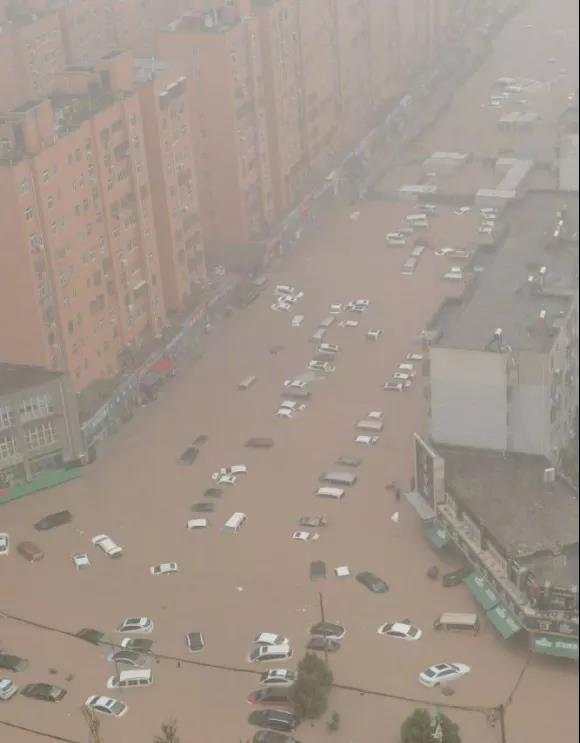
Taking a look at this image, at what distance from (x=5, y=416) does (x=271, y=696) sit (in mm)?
5092

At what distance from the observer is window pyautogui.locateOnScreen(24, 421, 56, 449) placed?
45.7 ft

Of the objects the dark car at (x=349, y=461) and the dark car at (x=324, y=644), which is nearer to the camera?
the dark car at (x=324, y=644)

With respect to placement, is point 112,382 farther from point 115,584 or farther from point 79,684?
point 79,684

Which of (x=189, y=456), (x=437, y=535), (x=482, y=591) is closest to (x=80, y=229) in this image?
(x=189, y=456)

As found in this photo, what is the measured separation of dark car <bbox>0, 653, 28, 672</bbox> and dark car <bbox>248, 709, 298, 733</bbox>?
88.5 inches

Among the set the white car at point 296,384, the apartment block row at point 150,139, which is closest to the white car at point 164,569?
the apartment block row at point 150,139

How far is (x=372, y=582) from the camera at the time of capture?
1159 cm

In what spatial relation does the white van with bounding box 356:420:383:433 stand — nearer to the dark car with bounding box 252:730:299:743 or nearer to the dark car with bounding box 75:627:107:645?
the dark car with bounding box 75:627:107:645

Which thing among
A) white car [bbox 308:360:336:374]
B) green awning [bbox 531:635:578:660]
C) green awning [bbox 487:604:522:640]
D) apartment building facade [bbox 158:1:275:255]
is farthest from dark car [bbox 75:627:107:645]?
apartment building facade [bbox 158:1:275:255]

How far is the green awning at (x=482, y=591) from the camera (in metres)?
10.8

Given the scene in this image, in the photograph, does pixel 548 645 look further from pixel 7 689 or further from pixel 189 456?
pixel 189 456

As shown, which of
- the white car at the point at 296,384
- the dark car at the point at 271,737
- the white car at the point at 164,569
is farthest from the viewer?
the white car at the point at 296,384

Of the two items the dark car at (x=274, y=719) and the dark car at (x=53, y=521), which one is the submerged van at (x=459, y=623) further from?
the dark car at (x=53, y=521)

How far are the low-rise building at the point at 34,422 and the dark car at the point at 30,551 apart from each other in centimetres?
131
